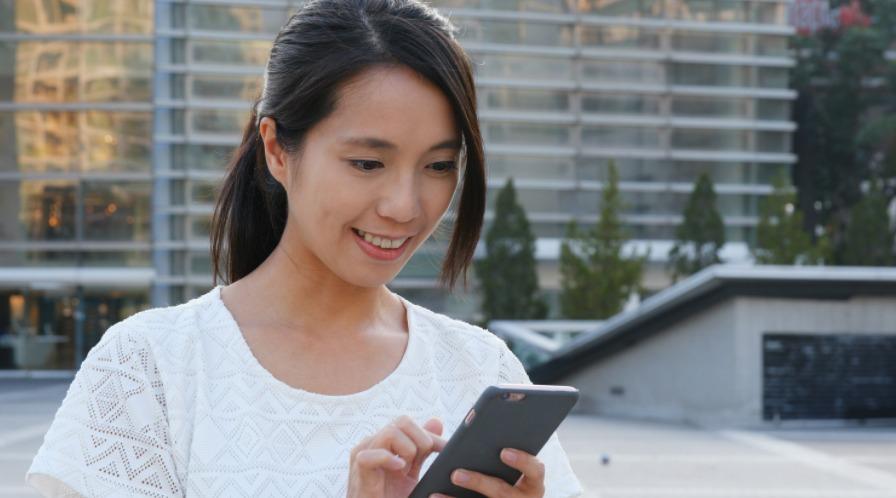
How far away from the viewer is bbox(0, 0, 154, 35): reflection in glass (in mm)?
34750

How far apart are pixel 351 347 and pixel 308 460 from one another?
23 cm

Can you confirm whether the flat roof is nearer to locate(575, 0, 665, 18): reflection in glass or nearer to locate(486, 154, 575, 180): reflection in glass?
locate(486, 154, 575, 180): reflection in glass

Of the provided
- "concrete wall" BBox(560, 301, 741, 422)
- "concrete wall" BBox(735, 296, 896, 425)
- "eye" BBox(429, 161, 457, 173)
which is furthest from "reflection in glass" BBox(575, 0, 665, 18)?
"eye" BBox(429, 161, 457, 173)

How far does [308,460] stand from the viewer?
1.75m

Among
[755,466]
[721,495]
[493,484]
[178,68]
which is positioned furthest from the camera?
[178,68]

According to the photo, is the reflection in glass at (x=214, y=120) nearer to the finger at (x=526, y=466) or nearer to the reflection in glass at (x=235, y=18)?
the reflection in glass at (x=235, y=18)

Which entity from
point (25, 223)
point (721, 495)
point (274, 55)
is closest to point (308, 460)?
point (274, 55)

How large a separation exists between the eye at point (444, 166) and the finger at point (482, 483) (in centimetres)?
49

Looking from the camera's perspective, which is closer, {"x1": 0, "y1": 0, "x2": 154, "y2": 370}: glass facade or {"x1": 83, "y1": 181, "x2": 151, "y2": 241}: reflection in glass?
{"x1": 0, "y1": 0, "x2": 154, "y2": 370}: glass facade

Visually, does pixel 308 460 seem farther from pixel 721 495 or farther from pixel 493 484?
pixel 721 495

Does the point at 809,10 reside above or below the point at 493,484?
above

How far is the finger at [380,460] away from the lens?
1.53 metres

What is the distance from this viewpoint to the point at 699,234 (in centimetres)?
3712

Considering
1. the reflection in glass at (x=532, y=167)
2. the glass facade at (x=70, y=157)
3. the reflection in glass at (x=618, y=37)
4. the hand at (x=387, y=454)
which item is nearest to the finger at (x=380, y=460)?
the hand at (x=387, y=454)
